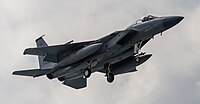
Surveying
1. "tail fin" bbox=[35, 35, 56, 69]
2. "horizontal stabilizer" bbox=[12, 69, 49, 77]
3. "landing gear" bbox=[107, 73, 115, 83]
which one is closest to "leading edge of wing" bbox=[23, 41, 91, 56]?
"tail fin" bbox=[35, 35, 56, 69]

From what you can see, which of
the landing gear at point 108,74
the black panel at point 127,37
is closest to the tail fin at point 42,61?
the landing gear at point 108,74

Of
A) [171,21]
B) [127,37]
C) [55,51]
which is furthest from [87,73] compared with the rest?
[171,21]

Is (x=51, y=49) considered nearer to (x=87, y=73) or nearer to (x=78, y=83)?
(x=87, y=73)

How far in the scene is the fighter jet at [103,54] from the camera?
142 feet

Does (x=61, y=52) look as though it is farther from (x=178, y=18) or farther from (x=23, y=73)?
(x=178, y=18)

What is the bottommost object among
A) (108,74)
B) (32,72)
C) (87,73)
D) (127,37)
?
(108,74)

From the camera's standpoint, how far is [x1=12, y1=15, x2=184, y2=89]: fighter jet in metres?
43.2

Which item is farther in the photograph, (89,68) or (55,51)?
(55,51)

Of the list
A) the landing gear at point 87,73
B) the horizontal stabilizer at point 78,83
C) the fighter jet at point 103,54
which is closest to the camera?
the fighter jet at point 103,54

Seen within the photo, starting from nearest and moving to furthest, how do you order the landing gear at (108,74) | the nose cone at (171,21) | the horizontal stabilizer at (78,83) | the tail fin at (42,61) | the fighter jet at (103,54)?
the nose cone at (171,21) < the fighter jet at (103,54) < the landing gear at (108,74) < the tail fin at (42,61) < the horizontal stabilizer at (78,83)

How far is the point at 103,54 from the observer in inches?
1745

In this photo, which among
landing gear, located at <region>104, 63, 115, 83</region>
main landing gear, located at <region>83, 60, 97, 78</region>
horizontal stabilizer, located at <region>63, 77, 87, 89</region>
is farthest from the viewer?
horizontal stabilizer, located at <region>63, 77, 87, 89</region>

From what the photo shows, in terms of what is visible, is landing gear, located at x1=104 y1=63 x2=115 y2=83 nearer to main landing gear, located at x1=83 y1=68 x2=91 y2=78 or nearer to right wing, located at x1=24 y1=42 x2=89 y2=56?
main landing gear, located at x1=83 y1=68 x2=91 y2=78

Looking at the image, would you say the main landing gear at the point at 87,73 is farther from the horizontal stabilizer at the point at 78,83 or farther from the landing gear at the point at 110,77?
the horizontal stabilizer at the point at 78,83
